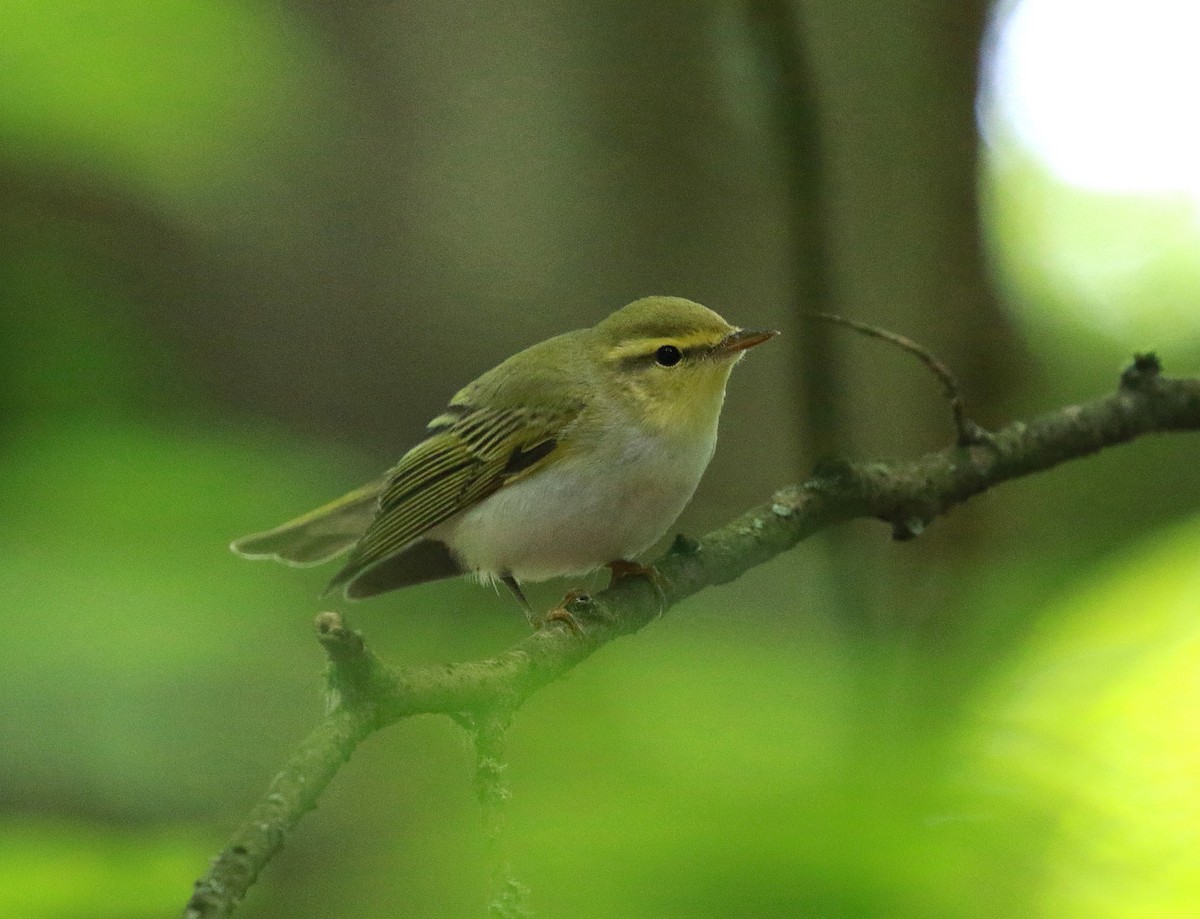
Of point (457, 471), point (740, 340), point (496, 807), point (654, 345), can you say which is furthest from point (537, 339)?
point (496, 807)

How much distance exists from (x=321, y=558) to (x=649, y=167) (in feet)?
12.5

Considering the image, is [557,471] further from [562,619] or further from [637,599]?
[562,619]

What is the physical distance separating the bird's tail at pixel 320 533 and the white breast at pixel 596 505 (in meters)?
0.61

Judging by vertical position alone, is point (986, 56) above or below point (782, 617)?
above

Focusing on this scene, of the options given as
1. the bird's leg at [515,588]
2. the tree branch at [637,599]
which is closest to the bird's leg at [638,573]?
the tree branch at [637,599]

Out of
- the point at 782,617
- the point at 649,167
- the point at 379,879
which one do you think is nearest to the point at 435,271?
the point at 649,167

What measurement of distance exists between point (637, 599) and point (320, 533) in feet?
4.38

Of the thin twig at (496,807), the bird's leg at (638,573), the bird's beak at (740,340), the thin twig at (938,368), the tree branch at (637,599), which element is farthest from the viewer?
the bird's beak at (740,340)

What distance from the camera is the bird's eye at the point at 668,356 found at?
3555 millimetres

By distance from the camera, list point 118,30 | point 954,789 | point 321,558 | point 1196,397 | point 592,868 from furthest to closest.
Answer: point 321,558 → point 1196,397 → point 118,30 → point 954,789 → point 592,868

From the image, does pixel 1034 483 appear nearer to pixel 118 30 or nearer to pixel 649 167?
pixel 649 167

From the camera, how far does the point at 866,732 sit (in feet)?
5.42

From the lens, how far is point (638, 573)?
331 centimetres

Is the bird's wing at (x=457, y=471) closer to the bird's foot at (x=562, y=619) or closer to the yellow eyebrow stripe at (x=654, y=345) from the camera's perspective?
the yellow eyebrow stripe at (x=654, y=345)
